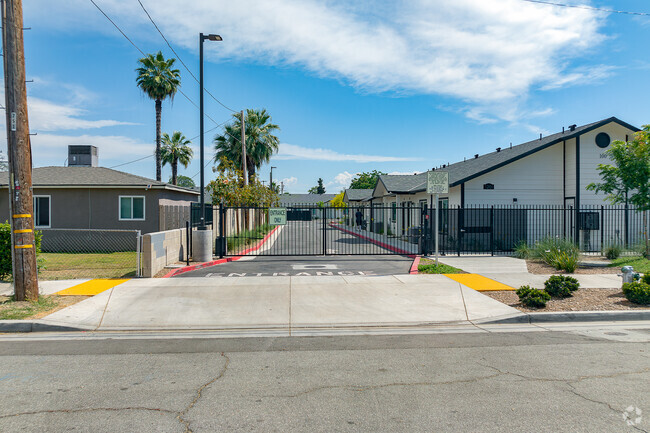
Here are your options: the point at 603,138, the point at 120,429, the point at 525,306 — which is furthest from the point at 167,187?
the point at 603,138

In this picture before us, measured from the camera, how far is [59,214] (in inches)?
814

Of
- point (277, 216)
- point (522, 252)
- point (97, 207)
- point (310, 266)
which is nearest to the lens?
point (310, 266)

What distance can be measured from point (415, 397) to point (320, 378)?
Result: 117 cm

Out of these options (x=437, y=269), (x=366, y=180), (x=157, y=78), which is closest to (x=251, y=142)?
(x=157, y=78)

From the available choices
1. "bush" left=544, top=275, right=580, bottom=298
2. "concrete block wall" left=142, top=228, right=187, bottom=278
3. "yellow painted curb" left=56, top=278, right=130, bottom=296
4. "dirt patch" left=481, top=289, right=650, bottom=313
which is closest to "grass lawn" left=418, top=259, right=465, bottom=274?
"dirt patch" left=481, top=289, right=650, bottom=313

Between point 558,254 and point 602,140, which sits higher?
point 602,140

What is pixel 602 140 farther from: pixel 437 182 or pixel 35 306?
pixel 35 306

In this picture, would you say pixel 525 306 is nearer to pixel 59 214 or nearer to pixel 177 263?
pixel 177 263

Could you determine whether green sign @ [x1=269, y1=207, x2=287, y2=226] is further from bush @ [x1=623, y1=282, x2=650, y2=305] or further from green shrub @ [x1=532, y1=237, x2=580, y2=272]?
bush @ [x1=623, y1=282, x2=650, y2=305]

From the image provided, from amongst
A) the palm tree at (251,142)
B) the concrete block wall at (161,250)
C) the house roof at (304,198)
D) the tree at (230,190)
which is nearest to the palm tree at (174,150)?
the palm tree at (251,142)

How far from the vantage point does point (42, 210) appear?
20.8 meters

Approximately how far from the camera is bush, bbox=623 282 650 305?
364 inches

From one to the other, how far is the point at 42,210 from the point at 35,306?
548 inches

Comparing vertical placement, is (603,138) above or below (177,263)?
above
